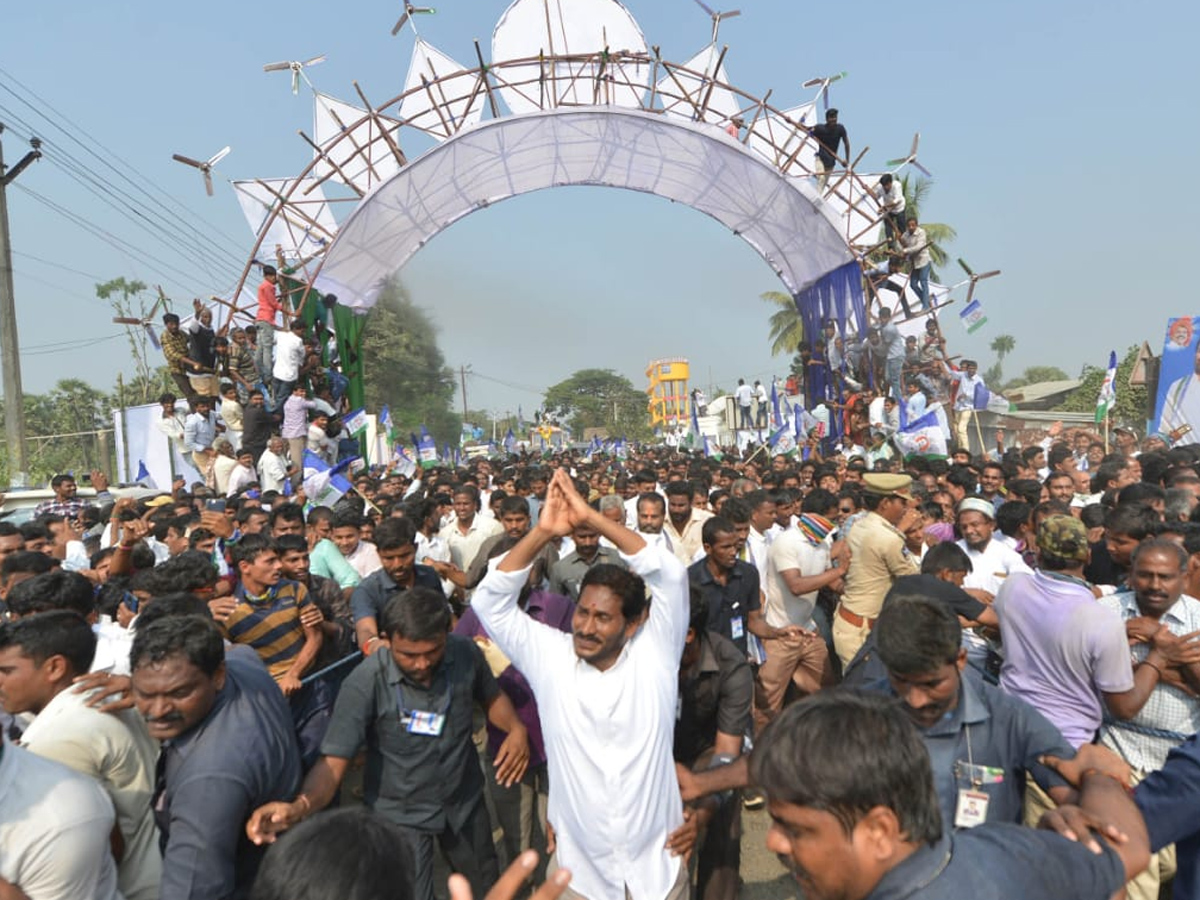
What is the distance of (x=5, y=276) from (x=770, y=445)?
15074 millimetres

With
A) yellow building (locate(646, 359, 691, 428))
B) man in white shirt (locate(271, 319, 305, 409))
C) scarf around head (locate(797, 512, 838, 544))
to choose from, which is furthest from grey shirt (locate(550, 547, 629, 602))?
yellow building (locate(646, 359, 691, 428))

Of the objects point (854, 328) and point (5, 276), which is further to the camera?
point (854, 328)

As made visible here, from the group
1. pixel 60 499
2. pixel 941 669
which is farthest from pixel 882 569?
pixel 60 499

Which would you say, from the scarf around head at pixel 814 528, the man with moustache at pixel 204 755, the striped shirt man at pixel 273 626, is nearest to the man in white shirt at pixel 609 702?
the man with moustache at pixel 204 755

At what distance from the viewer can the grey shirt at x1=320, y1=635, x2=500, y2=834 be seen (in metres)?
2.73

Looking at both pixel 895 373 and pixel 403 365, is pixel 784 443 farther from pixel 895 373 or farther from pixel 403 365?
pixel 403 365

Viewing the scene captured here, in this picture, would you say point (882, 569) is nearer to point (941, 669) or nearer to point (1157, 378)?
point (941, 669)

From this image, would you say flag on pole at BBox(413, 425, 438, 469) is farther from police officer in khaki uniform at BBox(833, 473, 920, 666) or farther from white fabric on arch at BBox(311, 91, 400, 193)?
police officer in khaki uniform at BBox(833, 473, 920, 666)

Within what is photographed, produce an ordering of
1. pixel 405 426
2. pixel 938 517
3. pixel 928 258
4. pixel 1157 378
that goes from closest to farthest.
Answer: pixel 938 517, pixel 1157 378, pixel 928 258, pixel 405 426

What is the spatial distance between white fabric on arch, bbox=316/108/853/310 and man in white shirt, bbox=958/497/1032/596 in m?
11.2

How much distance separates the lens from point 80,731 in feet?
6.91

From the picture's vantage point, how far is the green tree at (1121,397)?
90.4ft

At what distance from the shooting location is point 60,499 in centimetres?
838

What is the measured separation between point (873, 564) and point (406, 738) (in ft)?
9.65
